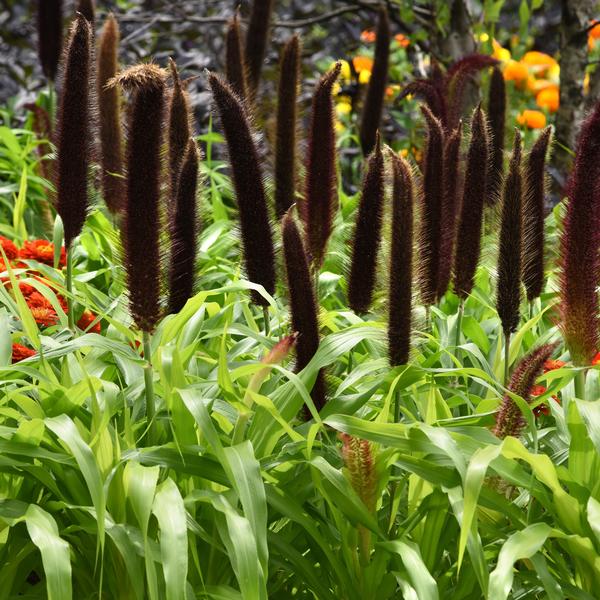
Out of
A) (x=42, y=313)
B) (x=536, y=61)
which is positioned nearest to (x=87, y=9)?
(x=42, y=313)

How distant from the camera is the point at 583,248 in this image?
1894 millimetres

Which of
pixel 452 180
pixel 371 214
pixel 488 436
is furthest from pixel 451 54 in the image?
pixel 488 436

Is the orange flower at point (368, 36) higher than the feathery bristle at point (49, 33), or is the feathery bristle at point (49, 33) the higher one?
the orange flower at point (368, 36)

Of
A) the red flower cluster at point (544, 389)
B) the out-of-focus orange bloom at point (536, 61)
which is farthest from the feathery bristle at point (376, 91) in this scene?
the out-of-focus orange bloom at point (536, 61)

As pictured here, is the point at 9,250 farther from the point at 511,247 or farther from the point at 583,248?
the point at 583,248

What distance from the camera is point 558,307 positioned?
6.54ft

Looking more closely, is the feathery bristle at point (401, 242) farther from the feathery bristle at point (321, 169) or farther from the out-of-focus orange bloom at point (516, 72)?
the out-of-focus orange bloom at point (516, 72)

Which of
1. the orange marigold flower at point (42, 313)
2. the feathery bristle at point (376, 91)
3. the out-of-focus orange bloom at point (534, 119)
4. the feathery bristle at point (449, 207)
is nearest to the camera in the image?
the feathery bristle at point (449, 207)

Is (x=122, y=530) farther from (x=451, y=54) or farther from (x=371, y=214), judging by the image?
(x=451, y=54)

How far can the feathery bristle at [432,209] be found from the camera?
235 centimetres

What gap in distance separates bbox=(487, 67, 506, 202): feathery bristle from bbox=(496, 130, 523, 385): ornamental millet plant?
2.96 feet

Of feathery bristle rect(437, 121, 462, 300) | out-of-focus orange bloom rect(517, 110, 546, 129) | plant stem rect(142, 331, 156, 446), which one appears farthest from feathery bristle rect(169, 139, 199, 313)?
out-of-focus orange bloom rect(517, 110, 546, 129)

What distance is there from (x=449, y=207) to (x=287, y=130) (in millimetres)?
419

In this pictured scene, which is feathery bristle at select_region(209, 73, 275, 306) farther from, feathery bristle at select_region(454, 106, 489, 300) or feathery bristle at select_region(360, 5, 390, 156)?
feathery bristle at select_region(360, 5, 390, 156)
